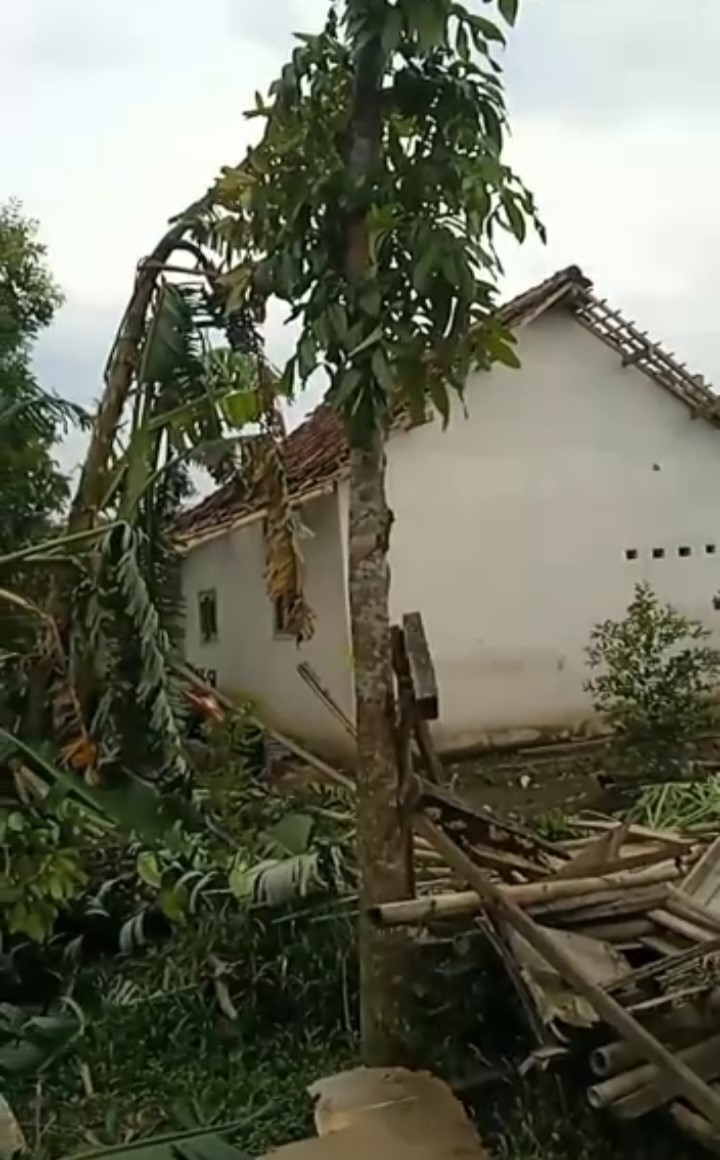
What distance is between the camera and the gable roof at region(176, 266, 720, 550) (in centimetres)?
1093

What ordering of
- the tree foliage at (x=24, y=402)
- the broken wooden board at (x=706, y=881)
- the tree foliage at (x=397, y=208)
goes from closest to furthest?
1. the tree foliage at (x=397, y=208)
2. the broken wooden board at (x=706, y=881)
3. the tree foliage at (x=24, y=402)

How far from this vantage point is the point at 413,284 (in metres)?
4.06

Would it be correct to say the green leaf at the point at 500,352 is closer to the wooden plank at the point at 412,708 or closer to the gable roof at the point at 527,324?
the wooden plank at the point at 412,708

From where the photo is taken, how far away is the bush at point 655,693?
31.3 ft

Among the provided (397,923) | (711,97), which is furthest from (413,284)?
(711,97)

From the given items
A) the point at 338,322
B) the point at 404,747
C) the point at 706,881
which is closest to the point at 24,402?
the point at 338,322

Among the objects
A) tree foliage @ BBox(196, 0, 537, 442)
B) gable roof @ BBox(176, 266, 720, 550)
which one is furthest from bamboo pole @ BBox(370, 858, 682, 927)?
gable roof @ BBox(176, 266, 720, 550)

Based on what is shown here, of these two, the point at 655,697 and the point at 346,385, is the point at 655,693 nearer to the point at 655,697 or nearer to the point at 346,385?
the point at 655,697

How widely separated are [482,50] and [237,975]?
12.6 feet

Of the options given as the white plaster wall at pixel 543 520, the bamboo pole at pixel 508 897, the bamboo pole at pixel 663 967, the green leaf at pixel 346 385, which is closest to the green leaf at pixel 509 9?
the green leaf at pixel 346 385

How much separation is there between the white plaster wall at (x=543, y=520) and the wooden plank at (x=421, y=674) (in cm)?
673

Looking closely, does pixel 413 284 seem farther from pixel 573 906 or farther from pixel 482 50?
pixel 573 906

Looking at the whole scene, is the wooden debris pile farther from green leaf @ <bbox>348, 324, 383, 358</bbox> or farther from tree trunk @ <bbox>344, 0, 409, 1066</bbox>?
green leaf @ <bbox>348, 324, 383, 358</bbox>

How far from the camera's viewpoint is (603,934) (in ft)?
14.3
